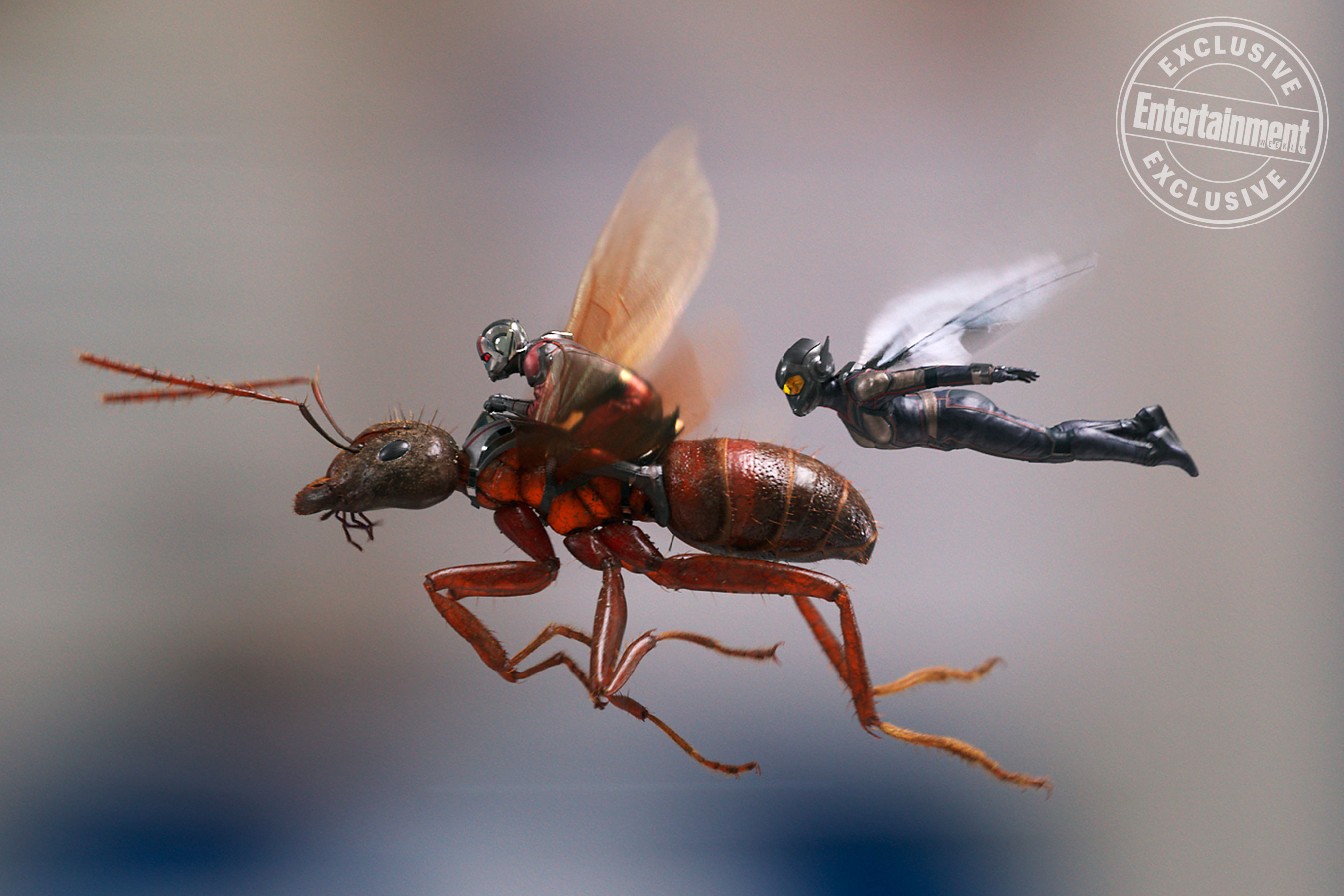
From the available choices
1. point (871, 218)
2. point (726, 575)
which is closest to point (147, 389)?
point (726, 575)

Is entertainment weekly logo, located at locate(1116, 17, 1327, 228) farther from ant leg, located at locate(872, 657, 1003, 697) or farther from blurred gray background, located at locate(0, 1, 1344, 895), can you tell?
ant leg, located at locate(872, 657, 1003, 697)

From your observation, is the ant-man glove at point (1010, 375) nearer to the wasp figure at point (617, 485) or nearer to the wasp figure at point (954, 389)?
the wasp figure at point (954, 389)

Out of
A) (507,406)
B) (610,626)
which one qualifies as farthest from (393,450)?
(610,626)

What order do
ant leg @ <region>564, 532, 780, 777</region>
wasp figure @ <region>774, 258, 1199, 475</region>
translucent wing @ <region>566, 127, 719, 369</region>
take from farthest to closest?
1. translucent wing @ <region>566, 127, 719, 369</region>
2. wasp figure @ <region>774, 258, 1199, 475</region>
3. ant leg @ <region>564, 532, 780, 777</region>

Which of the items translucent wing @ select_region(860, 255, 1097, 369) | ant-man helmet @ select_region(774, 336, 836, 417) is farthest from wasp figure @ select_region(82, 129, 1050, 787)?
translucent wing @ select_region(860, 255, 1097, 369)

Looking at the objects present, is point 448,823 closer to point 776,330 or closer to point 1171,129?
point 776,330

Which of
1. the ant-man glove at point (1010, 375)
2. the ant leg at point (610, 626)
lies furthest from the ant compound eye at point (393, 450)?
the ant-man glove at point (1010, 375)
